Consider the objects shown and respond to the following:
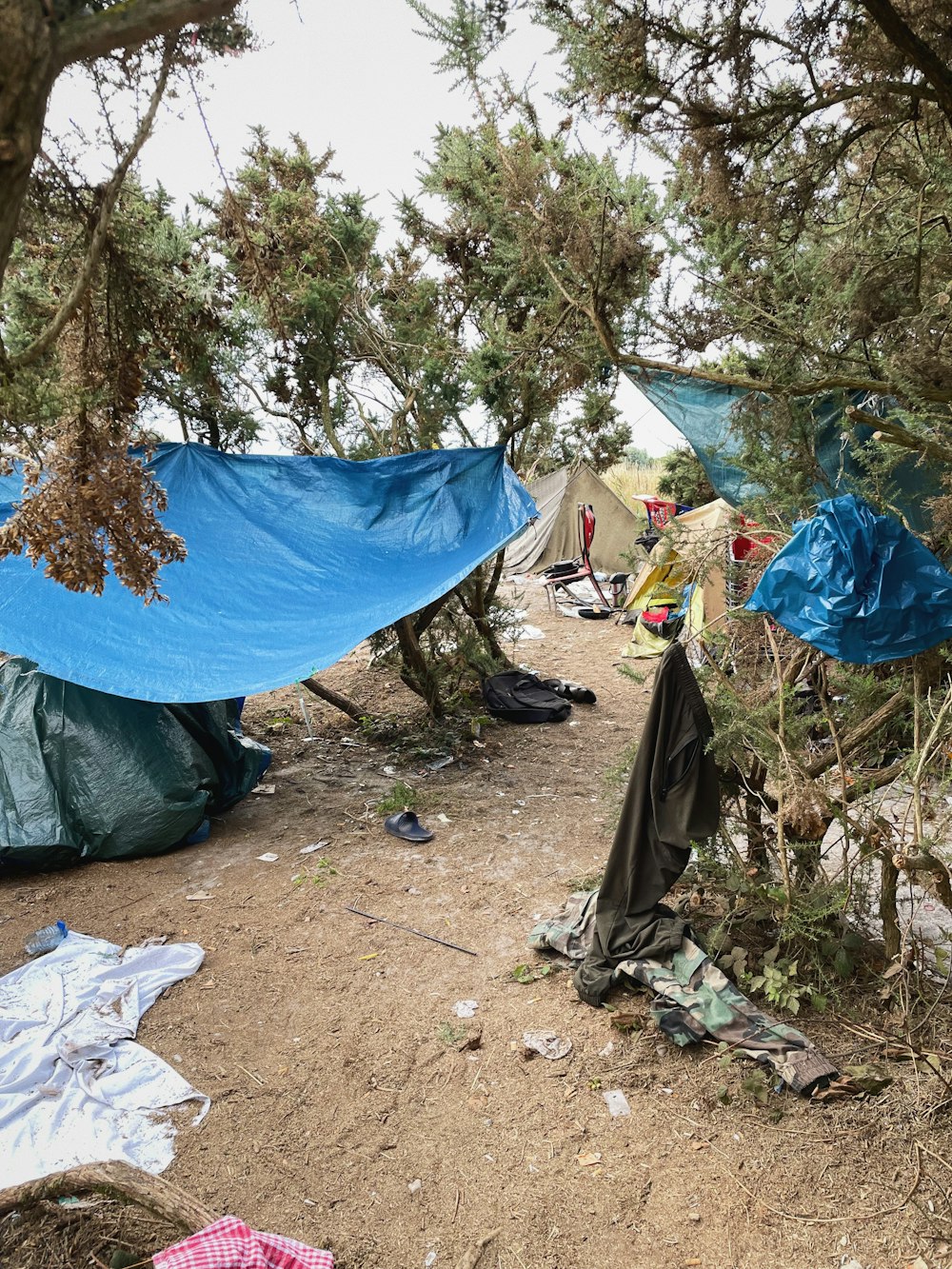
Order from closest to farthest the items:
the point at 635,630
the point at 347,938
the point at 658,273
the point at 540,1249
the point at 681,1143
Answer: the point at 540,1249 < the point at 681,1143 < the point at 347,938 < the point at 658,273 < the point at 635,630

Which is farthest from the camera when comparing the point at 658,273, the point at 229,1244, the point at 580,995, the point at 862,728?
the point at 658,273

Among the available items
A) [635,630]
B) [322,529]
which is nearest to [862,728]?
[322,529]

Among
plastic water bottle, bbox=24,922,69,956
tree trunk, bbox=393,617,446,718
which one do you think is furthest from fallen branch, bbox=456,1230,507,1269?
tree trunk, bbox=393,617,446,718

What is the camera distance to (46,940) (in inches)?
146

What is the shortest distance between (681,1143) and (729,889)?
1.08 metres

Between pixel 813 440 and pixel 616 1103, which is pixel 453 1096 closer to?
pixel 616 1103

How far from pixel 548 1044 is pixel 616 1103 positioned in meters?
0.34

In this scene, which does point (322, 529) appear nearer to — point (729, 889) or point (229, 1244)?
point (729, 889)

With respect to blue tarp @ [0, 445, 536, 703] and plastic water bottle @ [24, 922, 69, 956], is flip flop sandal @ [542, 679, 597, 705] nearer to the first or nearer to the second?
blue tarp @ [0, 445, 536, 703]

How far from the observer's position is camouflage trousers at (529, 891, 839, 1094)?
2.75 metres

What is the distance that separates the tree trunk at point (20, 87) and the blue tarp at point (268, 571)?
11.4ft

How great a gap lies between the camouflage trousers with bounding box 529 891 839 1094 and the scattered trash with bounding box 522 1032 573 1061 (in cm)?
34

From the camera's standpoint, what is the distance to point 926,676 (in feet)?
9.03

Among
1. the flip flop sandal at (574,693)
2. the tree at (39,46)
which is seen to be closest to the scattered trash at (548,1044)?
the tree at (39,46)
